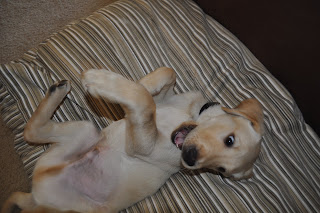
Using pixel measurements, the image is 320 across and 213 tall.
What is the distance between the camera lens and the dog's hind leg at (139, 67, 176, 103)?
6.52 feet

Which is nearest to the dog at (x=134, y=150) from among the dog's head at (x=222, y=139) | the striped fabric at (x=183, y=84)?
the dog's head at (x=222, y=139)

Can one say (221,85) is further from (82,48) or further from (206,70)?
(82,48)

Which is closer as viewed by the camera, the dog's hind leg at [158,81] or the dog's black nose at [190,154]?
the dog's black nose at [190,154]

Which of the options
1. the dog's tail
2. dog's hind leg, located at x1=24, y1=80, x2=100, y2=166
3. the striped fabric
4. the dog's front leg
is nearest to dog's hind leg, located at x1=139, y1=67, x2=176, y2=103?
the dog's front leg

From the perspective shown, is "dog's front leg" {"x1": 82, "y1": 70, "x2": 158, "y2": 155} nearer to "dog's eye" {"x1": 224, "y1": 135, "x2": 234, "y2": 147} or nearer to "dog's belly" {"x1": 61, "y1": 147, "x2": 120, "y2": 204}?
"dog's belly" {"x1": 61, "y1": 147, "x2": 120, "y2": 204}

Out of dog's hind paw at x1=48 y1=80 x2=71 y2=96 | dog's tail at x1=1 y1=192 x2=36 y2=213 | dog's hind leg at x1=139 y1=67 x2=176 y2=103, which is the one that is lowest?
dog's tail at x1=1 y1=192 x2=36 y2=213

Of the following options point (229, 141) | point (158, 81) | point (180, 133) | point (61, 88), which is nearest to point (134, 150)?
point (180, 133)

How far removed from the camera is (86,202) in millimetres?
1959

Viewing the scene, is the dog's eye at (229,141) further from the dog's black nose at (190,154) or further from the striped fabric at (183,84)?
the striped fabric at (183,84)

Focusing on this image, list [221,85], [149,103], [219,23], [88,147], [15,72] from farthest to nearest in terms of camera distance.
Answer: [219,23]
[221,85]
[15,72]
[88,147]
[149,103]

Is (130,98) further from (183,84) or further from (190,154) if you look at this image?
(183,84)

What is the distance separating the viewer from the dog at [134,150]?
182 cm

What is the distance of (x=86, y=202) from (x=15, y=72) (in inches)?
49.0

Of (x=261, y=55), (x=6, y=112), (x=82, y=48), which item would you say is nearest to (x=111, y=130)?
(x=82, y=48)
